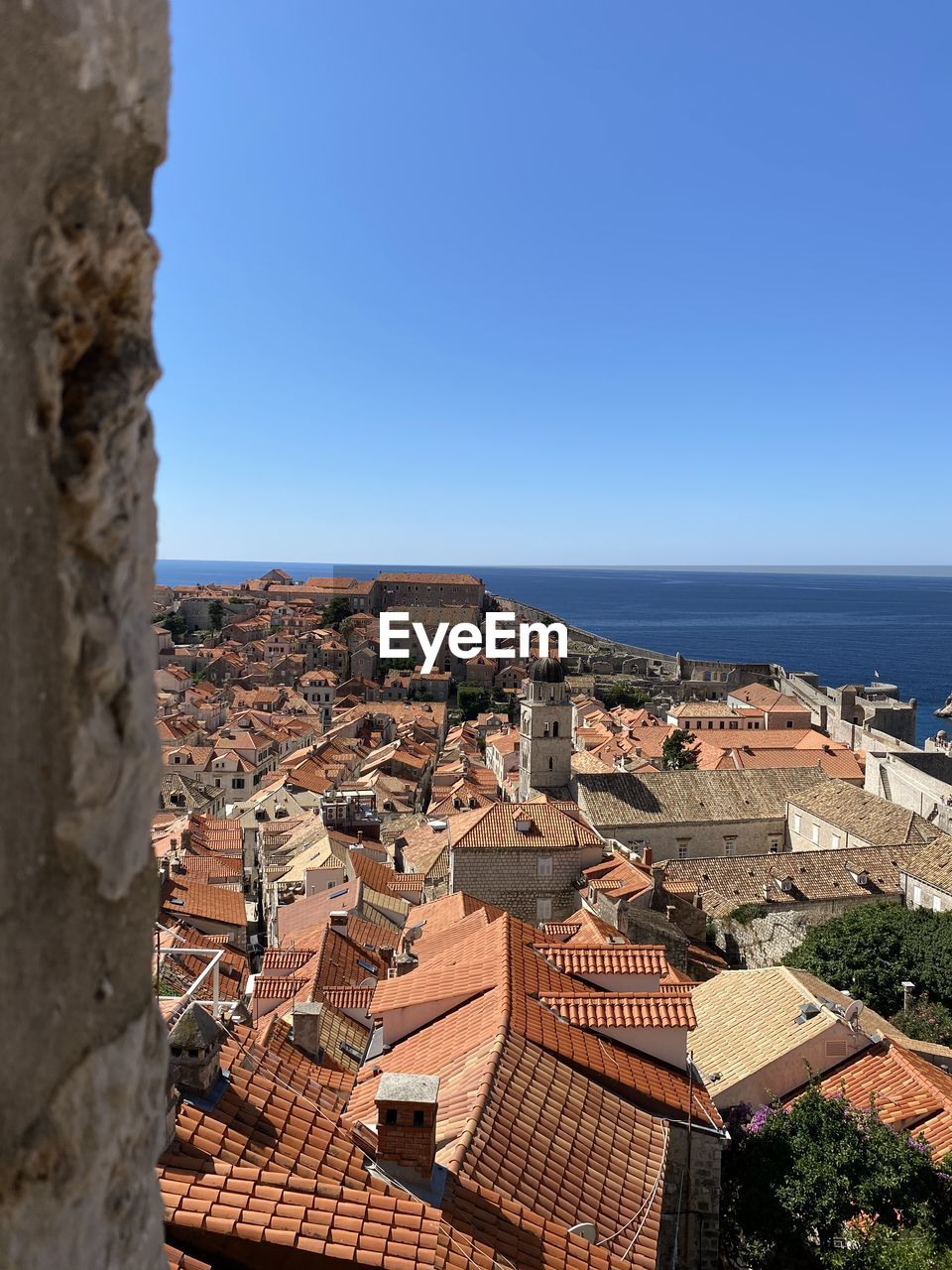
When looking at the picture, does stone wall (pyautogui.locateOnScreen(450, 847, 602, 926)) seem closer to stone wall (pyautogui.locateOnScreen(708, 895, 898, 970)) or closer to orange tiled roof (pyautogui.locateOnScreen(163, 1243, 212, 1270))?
stone wall (pyautogui.locateOnScreen(708, 895, 898, 970))

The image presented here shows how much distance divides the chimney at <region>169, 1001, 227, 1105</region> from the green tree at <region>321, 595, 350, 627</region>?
89.8m

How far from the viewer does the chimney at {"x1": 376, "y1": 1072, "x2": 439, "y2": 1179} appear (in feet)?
18.1

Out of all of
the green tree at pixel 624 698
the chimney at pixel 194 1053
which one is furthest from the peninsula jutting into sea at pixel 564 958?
the green tree at pixel 624 698

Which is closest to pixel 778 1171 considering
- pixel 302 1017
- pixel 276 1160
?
pixel 302 1017

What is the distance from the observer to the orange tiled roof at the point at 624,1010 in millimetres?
8664

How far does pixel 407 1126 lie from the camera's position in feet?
18.2

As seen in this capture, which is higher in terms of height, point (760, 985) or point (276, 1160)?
point (276, 1160)

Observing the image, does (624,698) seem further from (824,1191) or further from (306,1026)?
(824,1191)

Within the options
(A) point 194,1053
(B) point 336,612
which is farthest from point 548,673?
(B) point 336,612

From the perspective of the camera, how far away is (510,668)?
255ft

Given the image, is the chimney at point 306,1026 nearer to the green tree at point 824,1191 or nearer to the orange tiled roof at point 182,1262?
the green tree at point 824,1191

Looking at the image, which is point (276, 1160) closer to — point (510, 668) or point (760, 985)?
point (760, 985)

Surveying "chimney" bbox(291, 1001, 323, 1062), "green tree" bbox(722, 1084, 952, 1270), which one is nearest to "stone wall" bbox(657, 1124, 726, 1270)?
"green tree" bbox(722, 1084, 952, 1270)

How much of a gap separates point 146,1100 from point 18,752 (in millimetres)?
853
